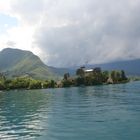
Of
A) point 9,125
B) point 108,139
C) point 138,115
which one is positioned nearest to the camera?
point 108,139

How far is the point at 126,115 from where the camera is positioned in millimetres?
74750


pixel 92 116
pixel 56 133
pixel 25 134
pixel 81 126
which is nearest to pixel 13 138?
pixel 25 134

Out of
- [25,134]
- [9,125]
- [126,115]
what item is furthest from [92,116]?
[25,134]

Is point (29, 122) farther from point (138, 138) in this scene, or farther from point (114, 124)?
point (138, 138)

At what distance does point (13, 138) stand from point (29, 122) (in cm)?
1648

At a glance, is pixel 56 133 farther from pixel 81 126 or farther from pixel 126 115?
pixel 126 115

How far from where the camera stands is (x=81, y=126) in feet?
202

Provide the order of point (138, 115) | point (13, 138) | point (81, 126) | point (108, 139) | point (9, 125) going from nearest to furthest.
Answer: point (108, 139) < point (13, 138) < point (81, 126) < point (9, 125) < point (138, 115)

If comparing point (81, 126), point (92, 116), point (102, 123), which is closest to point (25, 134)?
point (81, 126)

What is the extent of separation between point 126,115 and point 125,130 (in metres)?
18.6

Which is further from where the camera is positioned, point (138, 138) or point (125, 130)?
point (125, 130)

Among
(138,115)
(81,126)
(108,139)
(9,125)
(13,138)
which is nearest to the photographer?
(108,139)

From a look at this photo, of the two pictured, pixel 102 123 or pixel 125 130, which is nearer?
pixel 125 130

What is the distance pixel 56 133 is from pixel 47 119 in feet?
58.5
